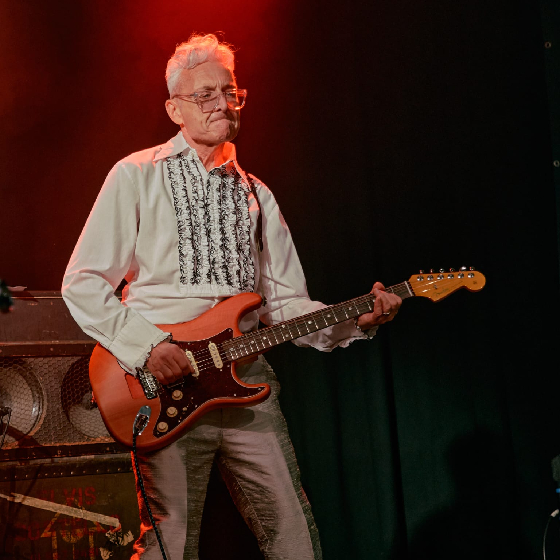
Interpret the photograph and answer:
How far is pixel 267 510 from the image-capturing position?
203 cm

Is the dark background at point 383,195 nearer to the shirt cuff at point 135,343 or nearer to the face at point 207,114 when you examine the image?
the face at point 207,114

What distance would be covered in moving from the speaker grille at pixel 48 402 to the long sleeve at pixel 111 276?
1.97ft

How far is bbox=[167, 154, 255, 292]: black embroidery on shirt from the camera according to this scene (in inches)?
83.6

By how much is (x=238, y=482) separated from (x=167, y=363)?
490 millimetres

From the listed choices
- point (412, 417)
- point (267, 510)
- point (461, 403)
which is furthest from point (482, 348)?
point (267, 510)

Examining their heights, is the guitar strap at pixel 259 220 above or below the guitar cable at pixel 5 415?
above

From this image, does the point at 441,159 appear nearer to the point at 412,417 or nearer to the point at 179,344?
the point at 412,417

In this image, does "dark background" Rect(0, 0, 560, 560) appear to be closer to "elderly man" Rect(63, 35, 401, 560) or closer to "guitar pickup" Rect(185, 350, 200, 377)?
"elderly man" Rect(63, 35, 401, 560)

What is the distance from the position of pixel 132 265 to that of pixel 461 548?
2.00 m

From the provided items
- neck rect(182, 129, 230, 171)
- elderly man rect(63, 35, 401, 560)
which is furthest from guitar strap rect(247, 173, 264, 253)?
neck rect(182, 129, 230, 171)

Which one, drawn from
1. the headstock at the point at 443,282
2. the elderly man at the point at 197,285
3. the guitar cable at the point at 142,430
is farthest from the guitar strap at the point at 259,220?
the guitar cable at the point at 142,430

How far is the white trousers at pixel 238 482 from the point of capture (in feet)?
6.30

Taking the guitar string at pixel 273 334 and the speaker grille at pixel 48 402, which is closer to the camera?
the guitar string at pixel 273 334

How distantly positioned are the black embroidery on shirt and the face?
0.33ft
